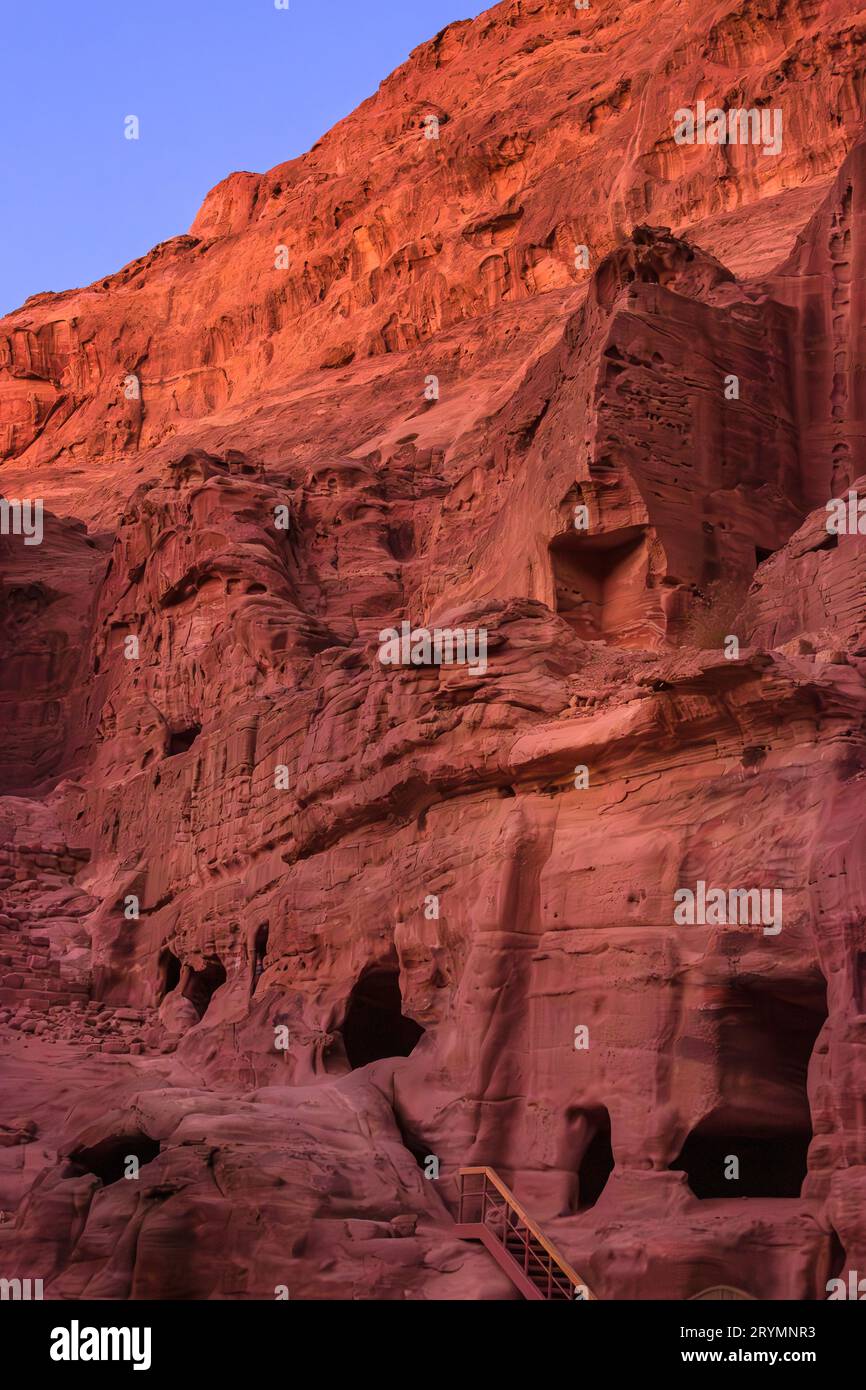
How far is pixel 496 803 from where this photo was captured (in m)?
17.7

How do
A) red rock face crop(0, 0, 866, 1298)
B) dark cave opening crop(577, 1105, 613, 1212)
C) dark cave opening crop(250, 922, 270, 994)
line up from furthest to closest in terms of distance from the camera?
dark cave opening crop(250, 922, 270, 994) → dark cave opening crop(577, 1105, 613, 1212) → red rock face crop(0, 0, 866, 1298)

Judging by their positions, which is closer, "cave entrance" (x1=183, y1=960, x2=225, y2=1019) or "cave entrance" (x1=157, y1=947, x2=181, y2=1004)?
"cave entrance" (x1=183, y1=960, x2=225, y2=1019)

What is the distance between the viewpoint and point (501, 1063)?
16.1 m

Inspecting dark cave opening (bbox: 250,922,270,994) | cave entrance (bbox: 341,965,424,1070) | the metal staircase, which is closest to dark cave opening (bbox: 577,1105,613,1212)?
the metal staircase

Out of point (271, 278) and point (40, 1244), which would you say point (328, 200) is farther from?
point (40, 1244)

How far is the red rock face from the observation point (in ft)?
45.3

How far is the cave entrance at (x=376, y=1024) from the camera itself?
65.8 feet

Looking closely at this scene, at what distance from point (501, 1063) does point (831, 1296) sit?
470 cm

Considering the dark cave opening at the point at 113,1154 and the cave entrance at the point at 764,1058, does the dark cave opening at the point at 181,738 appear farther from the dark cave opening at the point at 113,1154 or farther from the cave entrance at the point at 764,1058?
the cave entrance at the point at 764,1058

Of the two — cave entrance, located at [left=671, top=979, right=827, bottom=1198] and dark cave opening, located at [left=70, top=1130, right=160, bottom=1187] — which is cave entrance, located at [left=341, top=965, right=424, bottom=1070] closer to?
dark cave opening, located at [left=70, top=1130, right=160, bottom=1187]

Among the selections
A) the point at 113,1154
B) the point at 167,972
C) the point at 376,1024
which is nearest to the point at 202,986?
the point at 167,972

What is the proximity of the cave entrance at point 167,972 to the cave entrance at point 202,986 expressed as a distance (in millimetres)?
940

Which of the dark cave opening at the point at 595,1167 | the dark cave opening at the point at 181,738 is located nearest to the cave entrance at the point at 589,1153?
the dark cave opening at the point at 595,1167

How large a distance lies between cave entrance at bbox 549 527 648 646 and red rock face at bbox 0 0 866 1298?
0.22 feet
